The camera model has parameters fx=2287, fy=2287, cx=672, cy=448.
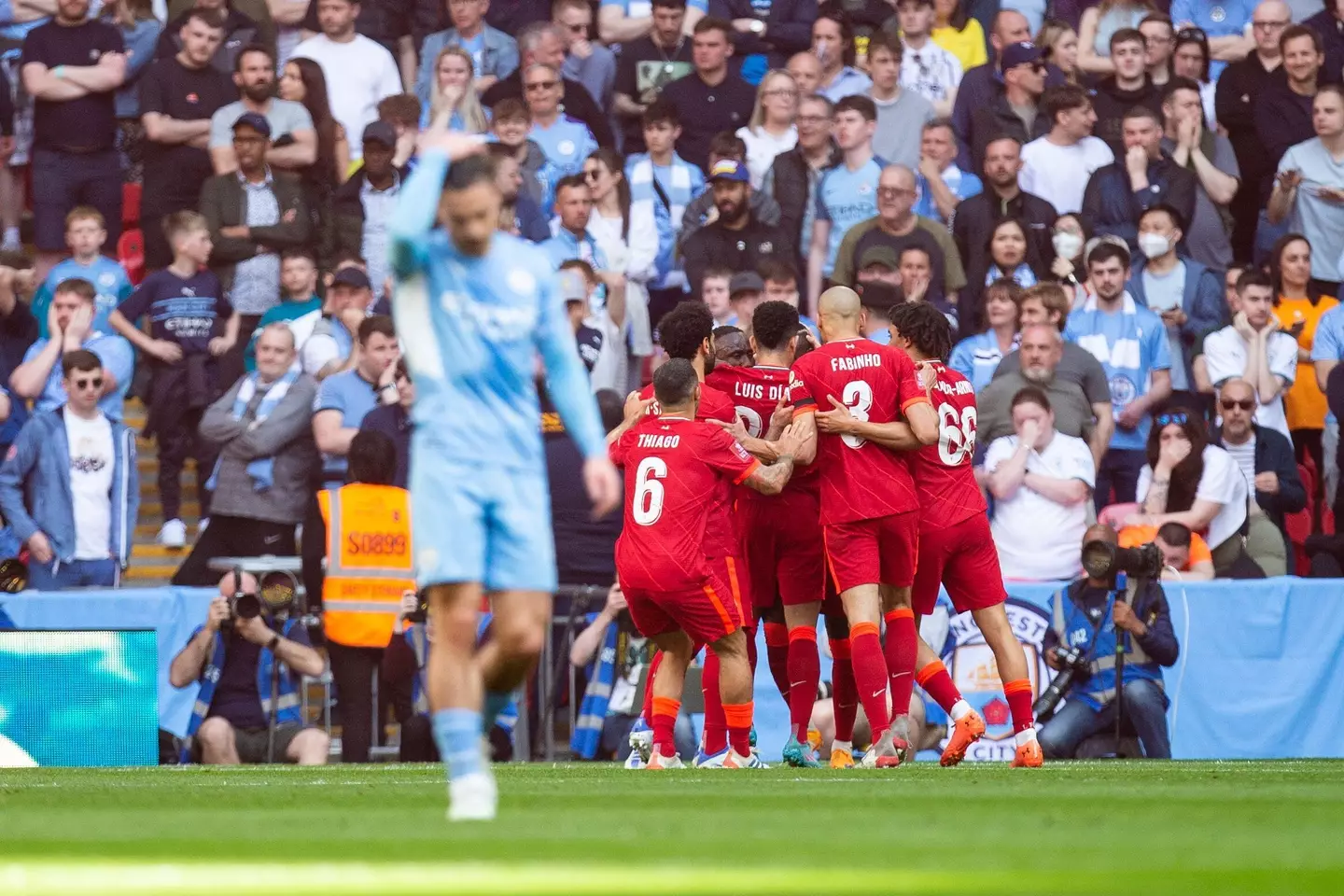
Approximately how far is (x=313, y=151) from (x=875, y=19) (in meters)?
5.64

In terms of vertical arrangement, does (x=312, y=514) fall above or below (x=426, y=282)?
below

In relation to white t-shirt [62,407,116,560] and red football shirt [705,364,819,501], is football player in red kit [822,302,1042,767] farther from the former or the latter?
white t-shirt [62,407,116,560]

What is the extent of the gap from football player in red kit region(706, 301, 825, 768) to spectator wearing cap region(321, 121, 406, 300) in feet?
20.5

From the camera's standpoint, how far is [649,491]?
12430mm

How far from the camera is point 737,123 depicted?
2034 cm

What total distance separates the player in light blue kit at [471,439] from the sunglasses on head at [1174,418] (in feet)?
31.7

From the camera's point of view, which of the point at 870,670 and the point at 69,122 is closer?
the point at 870,670

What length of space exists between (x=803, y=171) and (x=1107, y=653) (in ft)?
19.6

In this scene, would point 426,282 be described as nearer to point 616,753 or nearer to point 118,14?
point 616,753

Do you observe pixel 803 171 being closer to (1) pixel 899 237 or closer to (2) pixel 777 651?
(1) pixel 899 237

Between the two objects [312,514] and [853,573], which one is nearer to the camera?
[853,573]

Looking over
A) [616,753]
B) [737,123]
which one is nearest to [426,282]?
[616,753]

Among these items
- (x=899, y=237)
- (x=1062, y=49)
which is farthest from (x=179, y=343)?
(x=1062, y=49)

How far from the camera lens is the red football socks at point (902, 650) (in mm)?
12742
